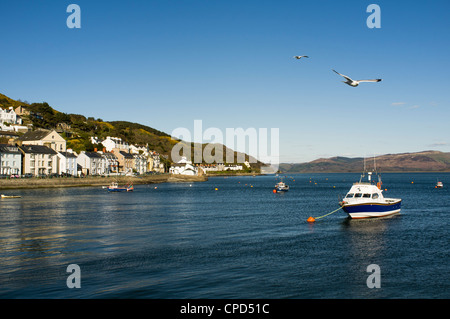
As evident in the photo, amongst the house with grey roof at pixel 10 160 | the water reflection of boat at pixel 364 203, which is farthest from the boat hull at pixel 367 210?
the house with grey roof at pixel 10 160

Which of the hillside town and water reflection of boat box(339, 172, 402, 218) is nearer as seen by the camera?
water reflection of boat box(339, 172, 402, 218)

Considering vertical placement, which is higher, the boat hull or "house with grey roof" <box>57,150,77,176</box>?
"house with grey roof" <box>57,150,77,176</box>

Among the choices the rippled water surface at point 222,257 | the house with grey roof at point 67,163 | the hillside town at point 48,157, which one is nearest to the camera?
the rippled water surface at point 222,257

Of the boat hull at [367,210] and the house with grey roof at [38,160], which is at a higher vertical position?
the house with grey roof at [38,160]

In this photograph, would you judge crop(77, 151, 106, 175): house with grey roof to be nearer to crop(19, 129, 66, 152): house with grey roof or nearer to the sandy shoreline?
crop(19, 129, 66, 152): house with grey roof

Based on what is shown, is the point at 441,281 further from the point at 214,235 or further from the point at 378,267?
the point at 214,235

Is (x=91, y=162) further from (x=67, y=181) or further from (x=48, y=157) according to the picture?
(x=67, y=181)

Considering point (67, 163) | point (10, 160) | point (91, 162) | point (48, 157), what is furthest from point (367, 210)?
point (91, 162)

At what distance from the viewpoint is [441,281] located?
21.6 m
